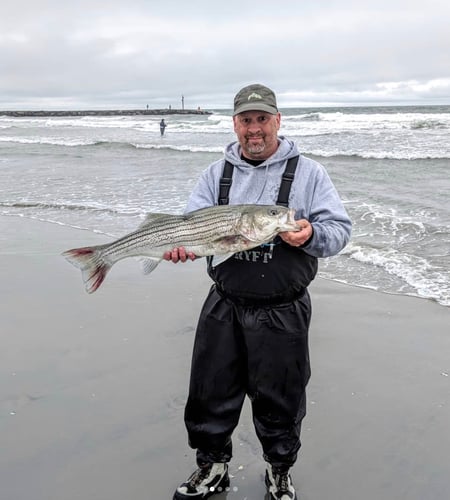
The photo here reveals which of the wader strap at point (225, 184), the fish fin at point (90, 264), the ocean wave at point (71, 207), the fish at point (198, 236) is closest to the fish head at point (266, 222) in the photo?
the fish at point (198, 236)

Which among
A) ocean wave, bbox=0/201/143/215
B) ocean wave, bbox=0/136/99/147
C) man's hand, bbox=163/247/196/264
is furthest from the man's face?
ocean wave, bbox=0/136/99/147

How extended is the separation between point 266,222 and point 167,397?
6.79 ft

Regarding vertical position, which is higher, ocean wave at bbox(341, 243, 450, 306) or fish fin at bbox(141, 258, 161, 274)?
fish fin at bbox(141, 258, 161, 274)

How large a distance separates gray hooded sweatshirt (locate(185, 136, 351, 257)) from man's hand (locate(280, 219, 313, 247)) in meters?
0.05

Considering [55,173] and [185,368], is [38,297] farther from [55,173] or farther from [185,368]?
[55,173]

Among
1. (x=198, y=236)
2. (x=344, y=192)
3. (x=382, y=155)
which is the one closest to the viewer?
(x=198, y=236)

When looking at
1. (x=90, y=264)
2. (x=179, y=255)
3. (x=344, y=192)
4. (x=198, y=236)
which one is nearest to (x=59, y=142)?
(x=344, y=192)

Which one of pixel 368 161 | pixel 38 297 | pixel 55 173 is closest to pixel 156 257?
pixel 38 297

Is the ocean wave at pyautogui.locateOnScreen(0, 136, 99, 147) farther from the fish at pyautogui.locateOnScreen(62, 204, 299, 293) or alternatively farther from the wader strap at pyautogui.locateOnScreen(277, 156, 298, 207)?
the wader strap at pyautogui.locateOnScreen(277, 156, 298, 207)

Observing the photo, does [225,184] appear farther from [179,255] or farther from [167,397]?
[167,397]

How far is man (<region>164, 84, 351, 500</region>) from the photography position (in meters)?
3.32

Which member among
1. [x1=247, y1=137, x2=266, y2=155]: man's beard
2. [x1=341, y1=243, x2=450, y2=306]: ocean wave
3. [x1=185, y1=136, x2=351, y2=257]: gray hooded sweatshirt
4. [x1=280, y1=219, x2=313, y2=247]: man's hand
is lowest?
[x1=341, y1=243, x2=450, y2=306]: ocean wave

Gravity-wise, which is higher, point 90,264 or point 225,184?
point 225,184

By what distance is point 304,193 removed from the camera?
3357 millimetres
